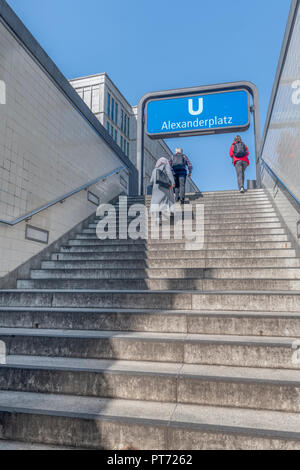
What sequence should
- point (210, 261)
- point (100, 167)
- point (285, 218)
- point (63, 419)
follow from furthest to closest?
point (100, 167)
point (285, 218)
point (210, 261)
point (63, 419)

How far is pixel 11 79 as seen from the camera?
4605 millimetres

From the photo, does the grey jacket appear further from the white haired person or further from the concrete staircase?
the concrete staircase

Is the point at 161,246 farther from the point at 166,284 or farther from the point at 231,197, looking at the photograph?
the point at 231,197

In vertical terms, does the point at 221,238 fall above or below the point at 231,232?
below

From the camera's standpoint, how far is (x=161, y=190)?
22.4 feet

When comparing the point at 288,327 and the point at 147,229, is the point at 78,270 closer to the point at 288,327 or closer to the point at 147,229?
the point at 147,229

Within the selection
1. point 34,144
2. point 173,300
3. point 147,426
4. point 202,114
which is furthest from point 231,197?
point 147,426

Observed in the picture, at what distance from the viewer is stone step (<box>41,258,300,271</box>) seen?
14.2 ft

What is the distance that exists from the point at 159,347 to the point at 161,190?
454 centimetres

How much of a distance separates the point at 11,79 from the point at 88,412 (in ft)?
14.8

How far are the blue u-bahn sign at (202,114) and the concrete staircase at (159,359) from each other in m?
6.00

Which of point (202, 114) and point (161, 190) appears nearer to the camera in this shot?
point (161, 190)

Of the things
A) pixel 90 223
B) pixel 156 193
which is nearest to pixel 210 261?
pixel 156 193

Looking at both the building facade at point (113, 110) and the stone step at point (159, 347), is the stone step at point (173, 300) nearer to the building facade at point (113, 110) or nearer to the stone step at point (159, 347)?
the stone step at point (159, 347)
